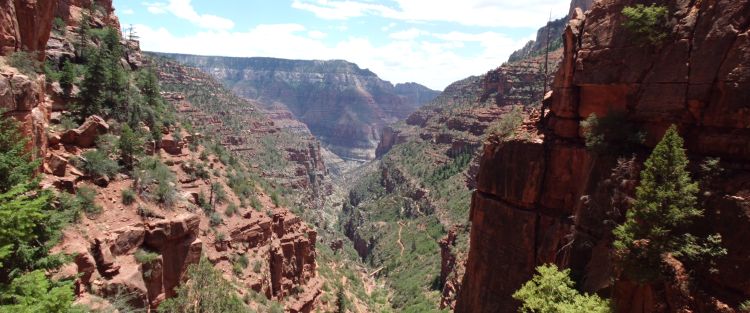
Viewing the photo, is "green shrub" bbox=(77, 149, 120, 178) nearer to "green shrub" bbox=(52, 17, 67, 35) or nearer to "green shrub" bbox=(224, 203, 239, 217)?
"green shrub" bbox=(224, 203, 239, 217)

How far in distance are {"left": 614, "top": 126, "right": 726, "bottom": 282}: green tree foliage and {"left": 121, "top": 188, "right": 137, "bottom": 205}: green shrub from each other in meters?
26.5

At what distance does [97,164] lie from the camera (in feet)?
90.6

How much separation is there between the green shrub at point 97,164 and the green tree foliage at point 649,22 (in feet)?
96.5

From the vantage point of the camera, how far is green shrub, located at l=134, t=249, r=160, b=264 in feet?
78.9

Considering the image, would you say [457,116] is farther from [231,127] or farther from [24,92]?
[24,92]

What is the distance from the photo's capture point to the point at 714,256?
1462 cm

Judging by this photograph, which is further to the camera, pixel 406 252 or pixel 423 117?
pixel 423 117

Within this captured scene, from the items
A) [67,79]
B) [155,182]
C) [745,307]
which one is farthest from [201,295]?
[745,307]

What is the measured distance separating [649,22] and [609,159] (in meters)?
5.99

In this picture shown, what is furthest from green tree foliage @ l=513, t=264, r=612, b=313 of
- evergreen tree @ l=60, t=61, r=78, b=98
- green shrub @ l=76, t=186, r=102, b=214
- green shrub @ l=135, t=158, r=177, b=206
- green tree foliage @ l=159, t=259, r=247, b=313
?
evergreen tree @ l=60, t=61, r=78, b=98

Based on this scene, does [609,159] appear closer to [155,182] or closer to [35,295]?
[35,295]

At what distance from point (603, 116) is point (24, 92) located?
25914 millimetres

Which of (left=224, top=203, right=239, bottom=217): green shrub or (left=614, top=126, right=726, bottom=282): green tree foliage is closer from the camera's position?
(left=614, top=126, right=726, bottom=282): green tree foliage

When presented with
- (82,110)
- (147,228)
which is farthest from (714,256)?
(82,110)
